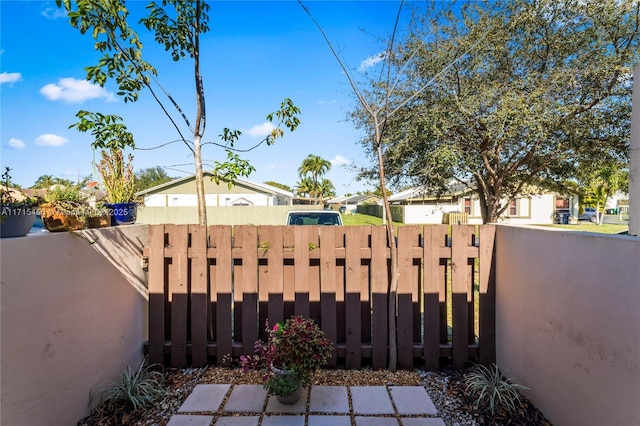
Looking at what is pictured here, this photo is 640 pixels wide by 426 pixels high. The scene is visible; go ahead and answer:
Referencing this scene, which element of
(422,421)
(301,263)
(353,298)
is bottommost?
(422,421)

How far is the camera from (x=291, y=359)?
85.7 inches

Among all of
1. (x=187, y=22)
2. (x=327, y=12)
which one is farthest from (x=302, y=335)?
(x=327, y=12)

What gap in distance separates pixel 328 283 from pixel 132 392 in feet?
5.48

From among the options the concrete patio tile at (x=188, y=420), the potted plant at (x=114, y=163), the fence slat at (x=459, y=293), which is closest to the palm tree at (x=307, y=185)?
the potted plant at (x=114, y=163)

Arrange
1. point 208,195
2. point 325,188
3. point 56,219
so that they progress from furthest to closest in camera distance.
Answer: point 325,188 < point 208,195 < point 56,219

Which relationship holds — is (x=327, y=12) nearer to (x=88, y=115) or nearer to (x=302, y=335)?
(x=88, y=115)

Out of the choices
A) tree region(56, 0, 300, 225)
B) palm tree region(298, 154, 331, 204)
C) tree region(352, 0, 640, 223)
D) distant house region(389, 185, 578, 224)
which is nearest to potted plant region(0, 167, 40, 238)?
tree region(56, 0, 300, 225)

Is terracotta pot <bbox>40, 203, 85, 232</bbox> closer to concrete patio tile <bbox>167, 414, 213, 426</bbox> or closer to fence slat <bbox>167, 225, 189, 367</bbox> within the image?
fence slat <bbox>167, 225, 189, 367</bbox>

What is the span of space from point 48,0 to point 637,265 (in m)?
4.51

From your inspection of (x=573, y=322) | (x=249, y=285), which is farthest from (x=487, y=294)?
(x=249, y=285)

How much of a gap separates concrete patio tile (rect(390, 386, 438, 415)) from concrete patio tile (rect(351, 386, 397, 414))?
0.07 metres

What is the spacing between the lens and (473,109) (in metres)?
6.63

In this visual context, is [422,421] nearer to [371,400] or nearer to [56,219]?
[371,400]

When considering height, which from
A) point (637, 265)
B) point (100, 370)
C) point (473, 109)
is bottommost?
point (100, 370)
